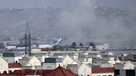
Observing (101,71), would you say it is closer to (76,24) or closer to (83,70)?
(83,70)

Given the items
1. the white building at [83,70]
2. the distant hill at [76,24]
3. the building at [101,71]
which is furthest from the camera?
the distant hill at [76,24]

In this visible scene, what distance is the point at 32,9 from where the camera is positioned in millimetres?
193500

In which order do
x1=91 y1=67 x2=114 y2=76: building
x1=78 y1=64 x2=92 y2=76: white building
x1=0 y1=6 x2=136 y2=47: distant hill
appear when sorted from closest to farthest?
x1=78 y1=64 x2=92 y2=76: white building
x1=91 y1=67 x2=114 y2=76: building
x1=0 y1=6 x2=136 y2=47: distant hill

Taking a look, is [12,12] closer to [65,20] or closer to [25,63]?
[65,20]

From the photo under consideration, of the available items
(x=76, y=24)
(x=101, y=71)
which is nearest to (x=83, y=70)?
(x=101, y=71)

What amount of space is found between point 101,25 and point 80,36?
51.8ft

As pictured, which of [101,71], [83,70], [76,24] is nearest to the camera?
[83,70]

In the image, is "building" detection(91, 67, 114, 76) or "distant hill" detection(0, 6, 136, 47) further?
"distant hill" detection(0, 6, 136, 47)

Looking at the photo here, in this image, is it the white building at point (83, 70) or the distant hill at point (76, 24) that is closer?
the white building at point (83, 70)

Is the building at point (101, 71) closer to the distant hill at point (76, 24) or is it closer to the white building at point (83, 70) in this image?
the white building at point (83, 70)

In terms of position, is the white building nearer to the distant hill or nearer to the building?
the building

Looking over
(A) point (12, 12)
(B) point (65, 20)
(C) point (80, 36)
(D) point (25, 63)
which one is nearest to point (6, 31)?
(B) point (65, 20)

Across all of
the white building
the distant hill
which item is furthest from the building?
the distant hill

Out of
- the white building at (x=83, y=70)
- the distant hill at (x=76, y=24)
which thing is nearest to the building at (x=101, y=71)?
the white building at (x=83, y=70)
